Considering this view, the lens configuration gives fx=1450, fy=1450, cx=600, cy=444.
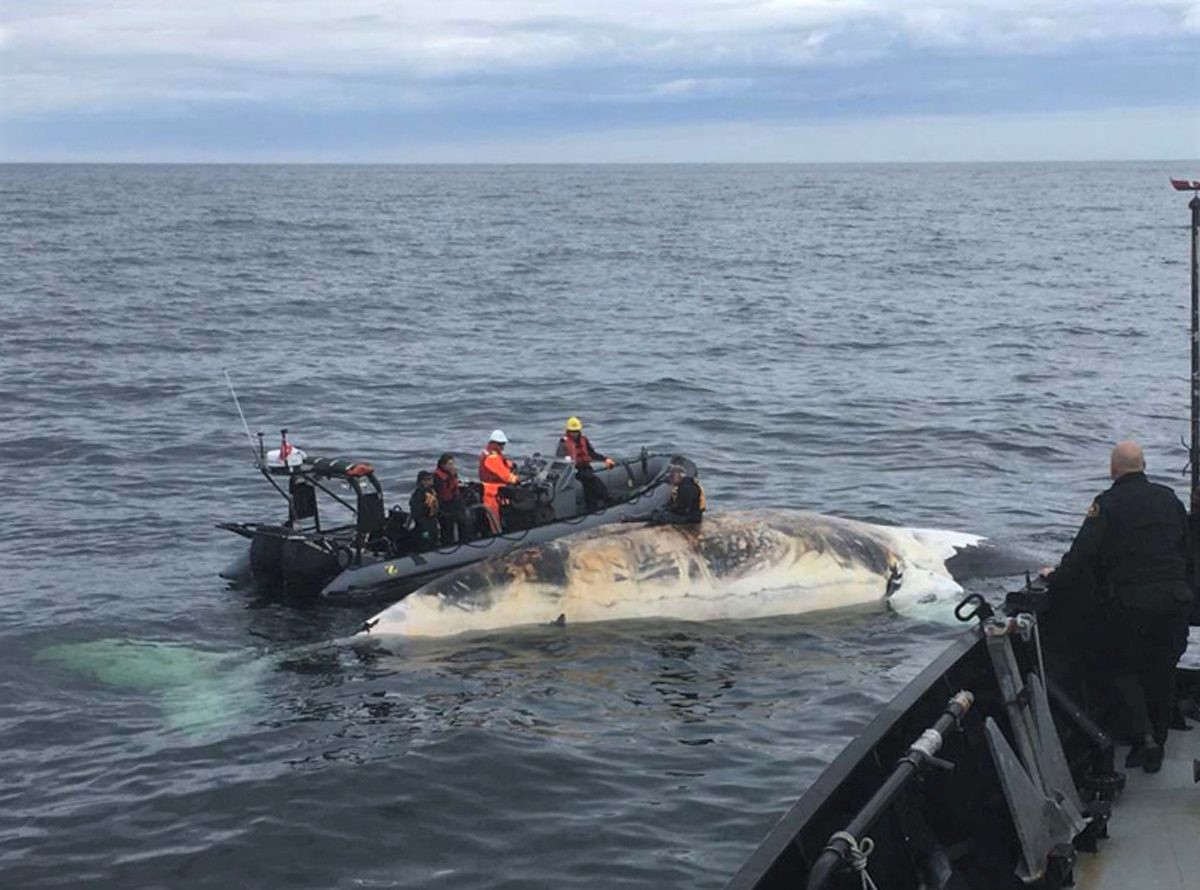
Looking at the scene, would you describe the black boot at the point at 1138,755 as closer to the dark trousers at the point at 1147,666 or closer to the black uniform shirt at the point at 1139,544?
the dark trousers at the point at 1147,666

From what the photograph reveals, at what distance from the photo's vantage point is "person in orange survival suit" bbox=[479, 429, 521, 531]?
19.5 metres

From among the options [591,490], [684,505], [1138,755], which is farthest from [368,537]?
[1138,755]

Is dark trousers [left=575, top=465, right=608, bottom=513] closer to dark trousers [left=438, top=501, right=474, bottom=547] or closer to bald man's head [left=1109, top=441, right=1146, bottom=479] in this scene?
dark trousers [left=438, top=501, right=474, bottom=547]

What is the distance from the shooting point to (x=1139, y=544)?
28.5 feet

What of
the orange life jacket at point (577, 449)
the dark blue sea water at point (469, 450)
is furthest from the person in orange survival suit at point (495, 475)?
the dark blue sea water at point (469, 450)

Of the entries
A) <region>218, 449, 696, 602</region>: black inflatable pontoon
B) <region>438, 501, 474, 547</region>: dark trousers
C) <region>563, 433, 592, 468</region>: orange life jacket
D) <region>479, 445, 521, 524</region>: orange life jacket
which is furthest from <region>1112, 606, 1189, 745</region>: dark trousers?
<region>563, 433, 592, 468</region>: orange life jacket

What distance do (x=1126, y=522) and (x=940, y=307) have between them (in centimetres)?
4873

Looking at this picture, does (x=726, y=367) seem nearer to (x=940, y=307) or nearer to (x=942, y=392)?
(x=942, y=392)

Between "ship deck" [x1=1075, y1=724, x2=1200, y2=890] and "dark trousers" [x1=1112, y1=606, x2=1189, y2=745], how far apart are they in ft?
0.83

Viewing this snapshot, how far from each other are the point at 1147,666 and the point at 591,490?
1192 cm

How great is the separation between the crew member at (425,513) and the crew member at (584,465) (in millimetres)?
2483

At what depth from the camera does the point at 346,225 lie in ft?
355

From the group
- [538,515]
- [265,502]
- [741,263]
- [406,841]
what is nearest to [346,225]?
[741,263]

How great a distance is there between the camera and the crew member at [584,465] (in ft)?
66.5
